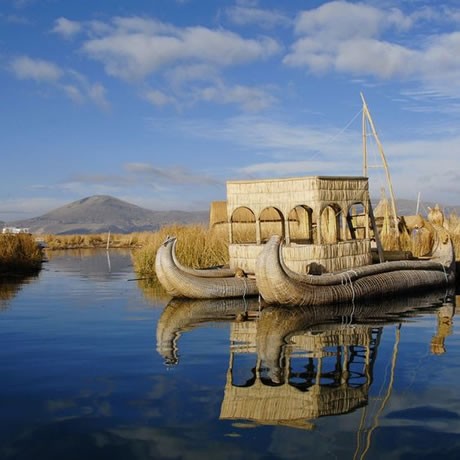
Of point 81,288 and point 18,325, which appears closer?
point 18,325

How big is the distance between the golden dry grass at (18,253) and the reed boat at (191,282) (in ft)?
38.5

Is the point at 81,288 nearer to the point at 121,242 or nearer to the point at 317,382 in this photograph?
the point at 317,382

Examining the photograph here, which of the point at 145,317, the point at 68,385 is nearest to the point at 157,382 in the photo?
the point at 68,385

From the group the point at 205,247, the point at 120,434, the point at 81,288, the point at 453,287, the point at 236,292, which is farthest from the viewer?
the point at 205,247

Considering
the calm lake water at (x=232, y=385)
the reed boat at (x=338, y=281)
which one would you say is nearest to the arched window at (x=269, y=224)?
the reed boat at (x=338, y=281)

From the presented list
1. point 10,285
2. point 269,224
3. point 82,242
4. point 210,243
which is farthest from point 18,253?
point 82,242

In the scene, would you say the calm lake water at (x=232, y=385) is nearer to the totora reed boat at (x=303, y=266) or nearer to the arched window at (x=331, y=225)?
the totora reed boat at (x=303, y=266)

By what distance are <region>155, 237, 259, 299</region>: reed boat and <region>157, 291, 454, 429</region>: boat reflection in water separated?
0.23m

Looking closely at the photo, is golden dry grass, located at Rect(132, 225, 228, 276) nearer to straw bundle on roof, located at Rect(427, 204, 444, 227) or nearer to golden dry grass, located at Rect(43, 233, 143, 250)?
straw bundle on roof, located at Rect(427, 204, 444, 227)

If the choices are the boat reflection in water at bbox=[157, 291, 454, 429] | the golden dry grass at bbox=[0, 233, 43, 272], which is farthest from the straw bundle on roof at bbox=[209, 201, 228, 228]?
the boat reflection in water at bbox=[157, 291, 454, 429]

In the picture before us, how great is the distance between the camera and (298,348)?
900 cm

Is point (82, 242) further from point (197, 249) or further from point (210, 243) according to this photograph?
point (197, 249)

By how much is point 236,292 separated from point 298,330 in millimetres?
4115

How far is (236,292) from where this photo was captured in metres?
14.6
